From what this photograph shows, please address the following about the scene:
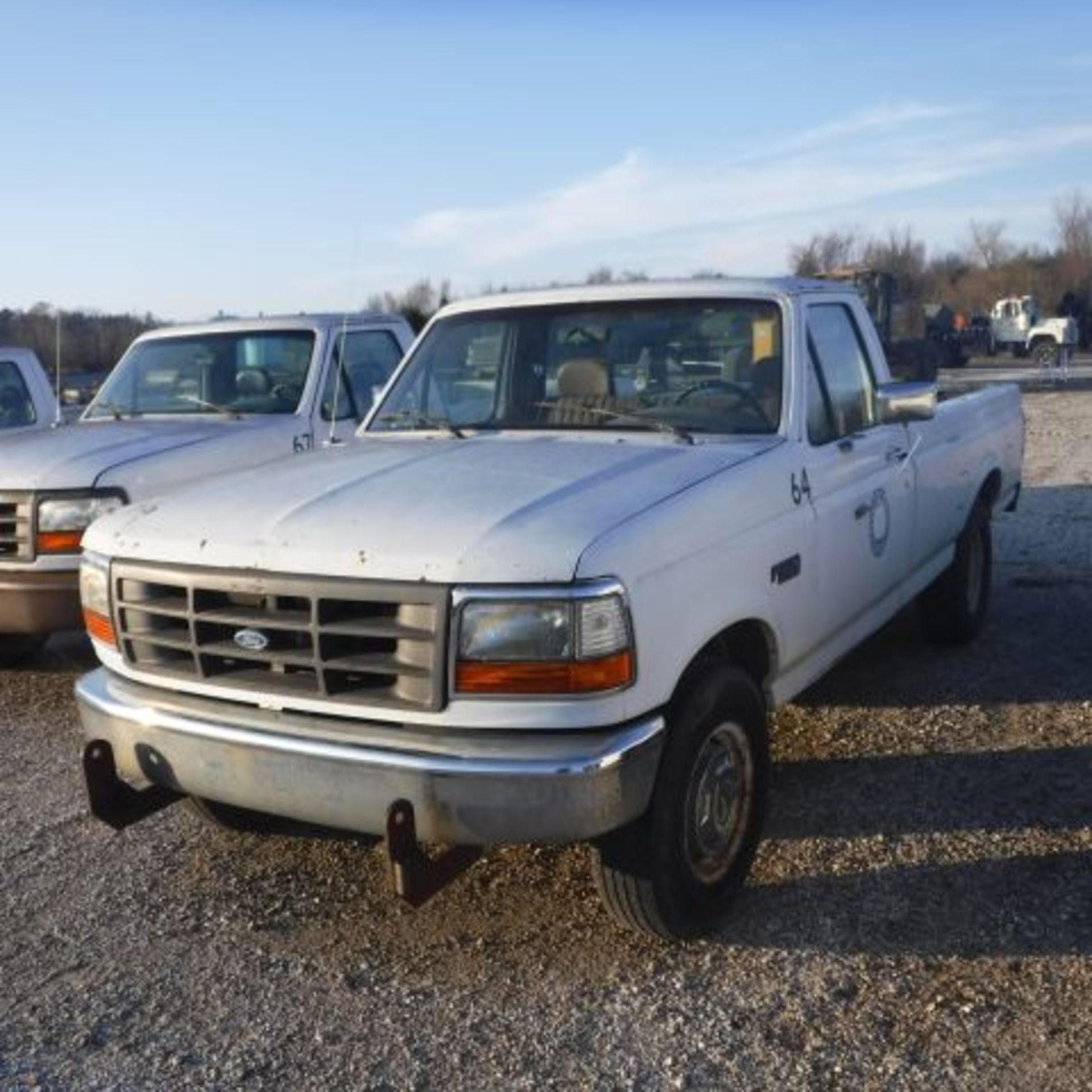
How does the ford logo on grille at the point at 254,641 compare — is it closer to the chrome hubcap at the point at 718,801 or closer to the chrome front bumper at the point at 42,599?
the chrome hubcap at the point at 718,801

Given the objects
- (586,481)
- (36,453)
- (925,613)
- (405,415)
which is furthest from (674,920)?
(36,453)

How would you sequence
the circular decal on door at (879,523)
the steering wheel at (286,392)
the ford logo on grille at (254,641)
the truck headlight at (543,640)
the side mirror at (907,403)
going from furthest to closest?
1. the steering wheel at (286,392)
2. the circular decal on door at (879,523)
3. the side mirror at (907,403)
4. the ford logo on grille at (254,641)
5. the truck headlight at (543,640)

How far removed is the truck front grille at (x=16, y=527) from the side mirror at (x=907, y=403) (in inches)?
154

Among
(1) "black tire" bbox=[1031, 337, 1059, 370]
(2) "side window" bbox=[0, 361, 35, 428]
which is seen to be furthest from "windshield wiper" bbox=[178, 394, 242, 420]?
(1) "black tire" bbox=[1031, 337, 1059, 370]

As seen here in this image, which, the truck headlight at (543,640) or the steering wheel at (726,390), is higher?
the steering wheel at (726,390)

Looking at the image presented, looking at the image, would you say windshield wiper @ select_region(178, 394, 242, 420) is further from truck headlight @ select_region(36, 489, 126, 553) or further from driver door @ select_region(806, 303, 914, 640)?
driver door @ select_region(806, 303, 914, 640)

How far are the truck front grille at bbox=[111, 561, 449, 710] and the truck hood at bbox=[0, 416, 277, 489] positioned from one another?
2456 mm

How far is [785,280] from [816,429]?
2.39 feet

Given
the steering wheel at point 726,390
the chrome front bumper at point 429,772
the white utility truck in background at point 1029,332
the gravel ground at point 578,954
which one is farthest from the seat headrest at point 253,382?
the white utility truck in background at point 1029,332

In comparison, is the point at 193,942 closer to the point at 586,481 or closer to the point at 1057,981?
the point at 586,481

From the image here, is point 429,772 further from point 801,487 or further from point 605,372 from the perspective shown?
point 605,372

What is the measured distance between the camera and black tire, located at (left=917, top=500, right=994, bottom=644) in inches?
251

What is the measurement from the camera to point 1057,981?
10.8 ft

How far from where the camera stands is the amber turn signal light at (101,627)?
364cm
